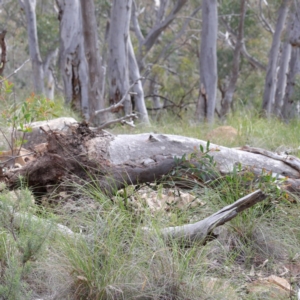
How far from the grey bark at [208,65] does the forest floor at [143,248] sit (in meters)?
6.62

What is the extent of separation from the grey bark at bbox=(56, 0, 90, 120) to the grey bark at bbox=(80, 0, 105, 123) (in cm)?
46

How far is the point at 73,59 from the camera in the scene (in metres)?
9.45

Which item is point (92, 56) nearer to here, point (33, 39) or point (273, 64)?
point (33, 39)

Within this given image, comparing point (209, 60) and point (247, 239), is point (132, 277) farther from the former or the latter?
point (209, 60)

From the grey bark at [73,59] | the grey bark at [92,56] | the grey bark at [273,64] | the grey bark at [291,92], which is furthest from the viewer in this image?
the grey bark at [273,64]

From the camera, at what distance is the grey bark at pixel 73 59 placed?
9.12 meters

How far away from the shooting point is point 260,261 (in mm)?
3117

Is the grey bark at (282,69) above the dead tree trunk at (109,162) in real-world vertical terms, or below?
below

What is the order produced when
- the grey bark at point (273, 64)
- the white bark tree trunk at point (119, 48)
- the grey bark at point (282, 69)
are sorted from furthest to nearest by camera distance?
1. the grey bark at point (282, 69)
2. the grey bark at point (273, 64)
3. the white bark tree trunk at point (119, 48)

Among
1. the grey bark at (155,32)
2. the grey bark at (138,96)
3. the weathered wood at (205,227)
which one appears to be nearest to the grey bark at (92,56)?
the grey bark at (138,96)

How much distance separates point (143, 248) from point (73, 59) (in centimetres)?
727

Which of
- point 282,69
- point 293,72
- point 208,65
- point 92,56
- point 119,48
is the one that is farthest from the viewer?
point 282,69

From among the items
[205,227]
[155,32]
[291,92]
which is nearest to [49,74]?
[155,32]

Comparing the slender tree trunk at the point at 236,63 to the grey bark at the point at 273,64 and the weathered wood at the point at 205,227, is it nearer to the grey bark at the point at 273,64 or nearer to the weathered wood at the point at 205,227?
the grey bark at the point at 273,64
